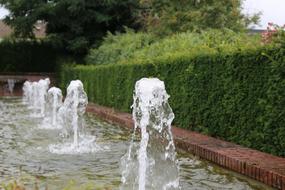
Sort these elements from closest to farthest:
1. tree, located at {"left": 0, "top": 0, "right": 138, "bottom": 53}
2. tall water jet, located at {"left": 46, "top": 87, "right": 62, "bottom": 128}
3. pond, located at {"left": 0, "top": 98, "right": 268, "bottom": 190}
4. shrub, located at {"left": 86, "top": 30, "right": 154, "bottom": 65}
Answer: pond, located at {"left": 0, "top": 98, "right": 268, "bottom": 190} < tall water jet, located at {"left": 46, "top": 87, "right": 62, "bottom": 128} < shrub, located at {"left": 86, "top": 30, "right": 154, "bottom": 65} < tree, located at {"left": 0, "top": 0, "right": 138, "bottom": 53}

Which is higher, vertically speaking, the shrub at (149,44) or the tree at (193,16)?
the tree at (193,16)

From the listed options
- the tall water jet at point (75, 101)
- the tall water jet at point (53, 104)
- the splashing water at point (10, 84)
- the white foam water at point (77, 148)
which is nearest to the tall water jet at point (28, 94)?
the splashing water at point (10, 84)

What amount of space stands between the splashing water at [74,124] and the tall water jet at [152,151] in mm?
1149

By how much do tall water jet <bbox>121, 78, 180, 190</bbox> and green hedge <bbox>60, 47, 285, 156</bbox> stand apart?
1.23 m

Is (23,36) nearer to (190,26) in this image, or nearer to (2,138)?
(190,26)

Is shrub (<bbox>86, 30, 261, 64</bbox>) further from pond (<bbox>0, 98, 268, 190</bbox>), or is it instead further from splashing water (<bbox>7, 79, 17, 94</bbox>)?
splashing water (<bbox>7, 79, 17, 94</bbox>)

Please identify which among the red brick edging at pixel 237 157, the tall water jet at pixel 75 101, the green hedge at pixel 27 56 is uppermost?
the green hedge at pixel 27 56

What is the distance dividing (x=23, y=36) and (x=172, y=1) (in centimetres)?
1228

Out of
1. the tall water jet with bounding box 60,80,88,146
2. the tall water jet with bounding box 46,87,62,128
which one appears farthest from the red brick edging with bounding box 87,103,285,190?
the tall water jet with bounding box 46,87,62,128

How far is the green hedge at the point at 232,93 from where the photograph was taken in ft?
25.5

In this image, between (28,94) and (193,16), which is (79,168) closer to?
(193,16)

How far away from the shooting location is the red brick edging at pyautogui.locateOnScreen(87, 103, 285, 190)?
21.0ft

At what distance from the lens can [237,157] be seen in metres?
7.41

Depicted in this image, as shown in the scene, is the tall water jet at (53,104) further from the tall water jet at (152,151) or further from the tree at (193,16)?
the tree at (193,16)
